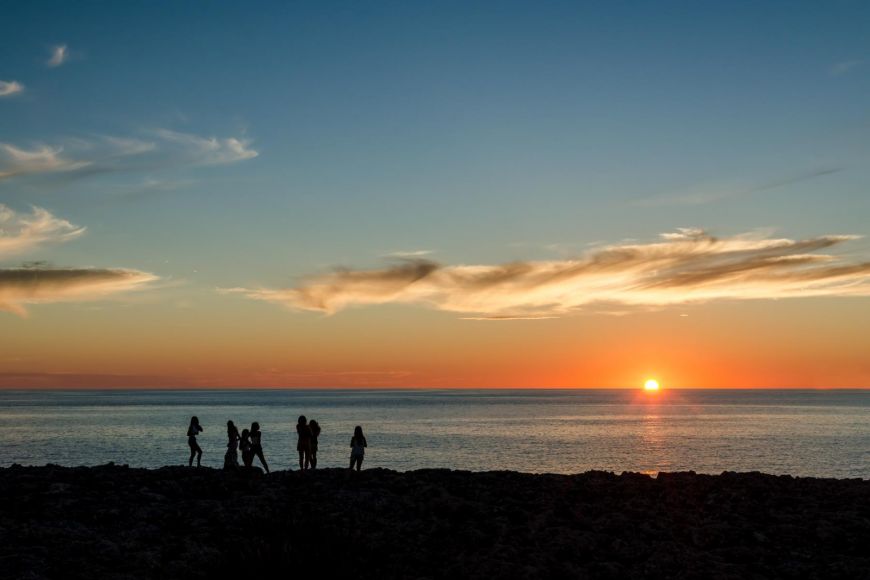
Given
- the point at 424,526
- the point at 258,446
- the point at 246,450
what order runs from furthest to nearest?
the point at 258,446 → the point at 246,450 → the point at 424,526

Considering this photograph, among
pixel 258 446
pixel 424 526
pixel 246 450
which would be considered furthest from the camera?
pixel 258 446

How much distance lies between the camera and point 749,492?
24734mm

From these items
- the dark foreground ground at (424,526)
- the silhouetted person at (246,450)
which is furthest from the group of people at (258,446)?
the dark foreground ground at (424,526)

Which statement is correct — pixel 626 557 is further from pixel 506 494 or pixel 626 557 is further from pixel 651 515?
pixel 506 494

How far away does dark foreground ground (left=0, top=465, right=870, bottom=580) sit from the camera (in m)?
17.1

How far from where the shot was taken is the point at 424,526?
68.0 ft

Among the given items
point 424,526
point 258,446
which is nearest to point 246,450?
point 258,446

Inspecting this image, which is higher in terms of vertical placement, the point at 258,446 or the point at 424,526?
the point at 258,446

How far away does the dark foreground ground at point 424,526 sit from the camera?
56.0 ft

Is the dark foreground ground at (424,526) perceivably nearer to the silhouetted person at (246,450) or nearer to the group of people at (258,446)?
the group of people at (258,446)

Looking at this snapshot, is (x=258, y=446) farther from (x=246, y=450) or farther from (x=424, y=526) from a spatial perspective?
(x=424, y=526)

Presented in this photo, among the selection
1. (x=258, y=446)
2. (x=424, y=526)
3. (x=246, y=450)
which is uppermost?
(x=258, y=446)

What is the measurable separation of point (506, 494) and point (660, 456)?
59.5 m

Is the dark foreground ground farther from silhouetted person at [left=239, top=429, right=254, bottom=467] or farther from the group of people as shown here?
silhouetted person at [left=239, top=429, right=254, bottom=467]
